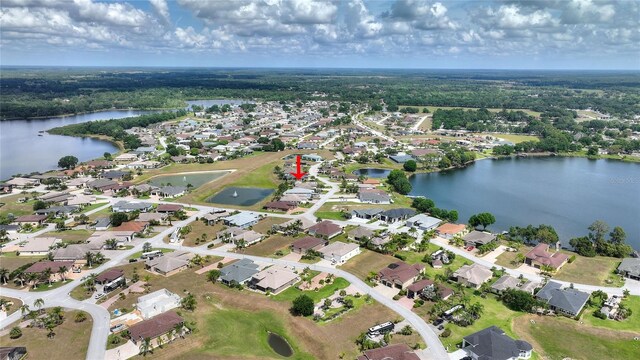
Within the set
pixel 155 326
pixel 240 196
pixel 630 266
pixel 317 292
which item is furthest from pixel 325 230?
pixel 630 266

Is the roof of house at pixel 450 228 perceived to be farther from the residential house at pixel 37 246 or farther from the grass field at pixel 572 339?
the residential house at pixel 37 246

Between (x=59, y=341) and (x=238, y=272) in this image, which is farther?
(x=238, y=272)

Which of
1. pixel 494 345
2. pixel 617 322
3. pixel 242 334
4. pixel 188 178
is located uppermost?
pixel 494 345

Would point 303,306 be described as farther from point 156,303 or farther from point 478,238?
point 478,238

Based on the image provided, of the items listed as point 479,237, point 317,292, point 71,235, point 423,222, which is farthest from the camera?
point 423,222

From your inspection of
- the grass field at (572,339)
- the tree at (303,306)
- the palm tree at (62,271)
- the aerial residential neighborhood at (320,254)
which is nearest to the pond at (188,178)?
the aerial residential neighborhood at (320,254)
